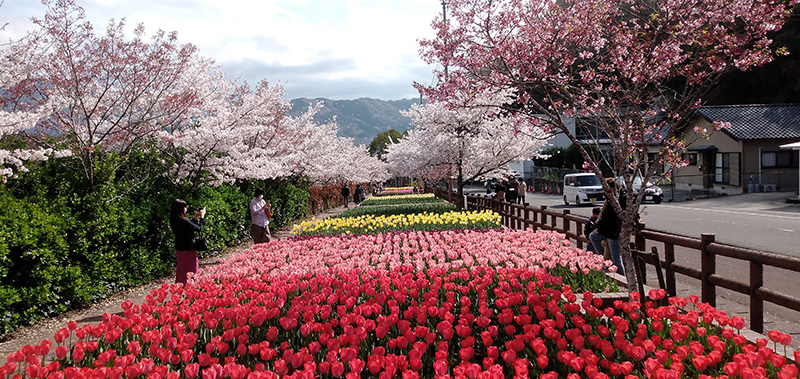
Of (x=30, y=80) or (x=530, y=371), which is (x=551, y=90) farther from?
(x=30, y=80)

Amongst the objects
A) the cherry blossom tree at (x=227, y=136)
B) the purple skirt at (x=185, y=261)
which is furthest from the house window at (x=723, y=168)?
the purple skirt at (x=185, y=261)

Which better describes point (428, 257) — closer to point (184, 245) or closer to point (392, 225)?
point (184, 245)

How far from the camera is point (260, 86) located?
19375mm

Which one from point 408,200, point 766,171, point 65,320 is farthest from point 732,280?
point 766,171

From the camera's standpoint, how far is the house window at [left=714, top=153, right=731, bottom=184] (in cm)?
3694

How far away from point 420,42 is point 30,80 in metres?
7.10

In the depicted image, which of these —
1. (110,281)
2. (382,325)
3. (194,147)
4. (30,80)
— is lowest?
(110,281)

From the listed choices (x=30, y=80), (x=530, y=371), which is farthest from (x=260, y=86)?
(x=530, y=371)

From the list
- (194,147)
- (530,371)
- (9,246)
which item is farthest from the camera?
(194,147)

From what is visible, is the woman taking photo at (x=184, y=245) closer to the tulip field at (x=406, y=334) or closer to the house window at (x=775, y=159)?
the tulip field at (x=406, y=334)

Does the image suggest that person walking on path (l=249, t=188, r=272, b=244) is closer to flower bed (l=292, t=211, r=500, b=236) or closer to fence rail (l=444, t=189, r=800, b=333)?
flower bed (l=292, t=211, r=500, b=236)

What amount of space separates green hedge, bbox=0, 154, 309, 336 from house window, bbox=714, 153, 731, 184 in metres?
35.8

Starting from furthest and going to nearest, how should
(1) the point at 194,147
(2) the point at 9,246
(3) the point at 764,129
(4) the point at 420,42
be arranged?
(3) the point at 764,129 < (1) the point at 194,147 < (4) the point at 420,42 < (2) the point at 9,246

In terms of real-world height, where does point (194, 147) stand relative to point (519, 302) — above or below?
above
